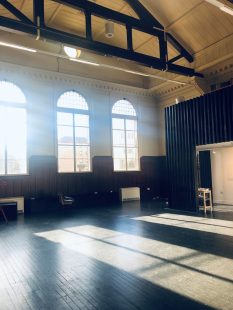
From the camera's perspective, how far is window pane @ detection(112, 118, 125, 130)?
12895 millimetres

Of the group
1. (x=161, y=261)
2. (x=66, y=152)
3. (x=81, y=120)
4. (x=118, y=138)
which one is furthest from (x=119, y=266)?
(x=118, y=138)

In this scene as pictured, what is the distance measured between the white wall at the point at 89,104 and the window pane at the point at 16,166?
0.51 m

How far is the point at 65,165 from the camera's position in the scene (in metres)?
11.5

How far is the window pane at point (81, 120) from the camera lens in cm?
1182

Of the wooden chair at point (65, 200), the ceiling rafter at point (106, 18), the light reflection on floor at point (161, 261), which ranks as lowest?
the light reflection on floor at point (161, 261)

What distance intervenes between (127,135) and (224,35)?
19.9 ft

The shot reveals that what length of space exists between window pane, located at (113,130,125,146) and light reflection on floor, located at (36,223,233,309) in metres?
6.90

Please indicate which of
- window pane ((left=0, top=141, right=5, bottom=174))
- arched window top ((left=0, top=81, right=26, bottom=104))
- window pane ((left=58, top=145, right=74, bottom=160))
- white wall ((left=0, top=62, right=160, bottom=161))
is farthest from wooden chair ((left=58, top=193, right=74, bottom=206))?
arched window top ((left=0, top=81, right=26, bottom=104))

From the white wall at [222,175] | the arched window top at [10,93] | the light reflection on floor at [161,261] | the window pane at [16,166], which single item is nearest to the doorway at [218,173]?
the white wall at [222,175]

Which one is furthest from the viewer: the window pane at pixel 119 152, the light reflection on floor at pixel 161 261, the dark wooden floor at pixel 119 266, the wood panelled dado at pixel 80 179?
the window pane at pixel 119 152

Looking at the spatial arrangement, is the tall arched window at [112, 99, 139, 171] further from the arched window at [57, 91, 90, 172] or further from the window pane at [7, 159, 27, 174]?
the window pane at [7, 159, 27, 174]

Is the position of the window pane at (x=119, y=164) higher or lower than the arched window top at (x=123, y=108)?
lower

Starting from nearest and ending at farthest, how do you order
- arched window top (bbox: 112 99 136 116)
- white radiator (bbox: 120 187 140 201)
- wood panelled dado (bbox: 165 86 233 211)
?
wood panelled dado (bbox: 165 86 233 211) → white radiator (bbox: 120 187 140 201) → arched window top (bbox: 112 99 136 116)

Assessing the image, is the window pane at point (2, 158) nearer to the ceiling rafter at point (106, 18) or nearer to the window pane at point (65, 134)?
the window pane at point (65, 134)
